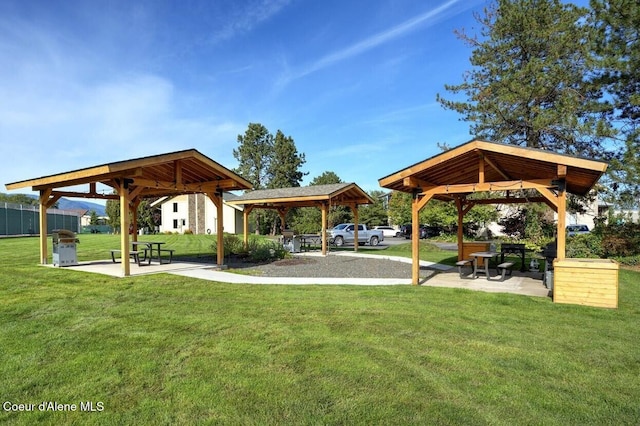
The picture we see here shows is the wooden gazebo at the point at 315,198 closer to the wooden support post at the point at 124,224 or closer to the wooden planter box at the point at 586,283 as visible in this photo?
the wooden support post at the point at 124,224

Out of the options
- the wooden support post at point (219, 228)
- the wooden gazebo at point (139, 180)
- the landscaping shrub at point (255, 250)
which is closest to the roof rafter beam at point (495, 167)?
the wooden gazebo at point (139, 180)

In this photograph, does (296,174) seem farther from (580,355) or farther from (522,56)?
(580,355)

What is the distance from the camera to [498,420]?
2.96 m

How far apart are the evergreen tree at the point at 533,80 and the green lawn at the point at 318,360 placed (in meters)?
11.6

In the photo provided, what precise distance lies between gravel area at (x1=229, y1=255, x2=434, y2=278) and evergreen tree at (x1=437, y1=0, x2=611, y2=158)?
9.14m

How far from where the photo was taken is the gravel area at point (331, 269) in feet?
35.3

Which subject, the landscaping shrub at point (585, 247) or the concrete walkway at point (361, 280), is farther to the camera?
the landscaping shrub at point (585, 247)

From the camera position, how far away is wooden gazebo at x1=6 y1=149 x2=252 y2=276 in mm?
9633

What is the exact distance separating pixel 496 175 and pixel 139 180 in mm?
9974

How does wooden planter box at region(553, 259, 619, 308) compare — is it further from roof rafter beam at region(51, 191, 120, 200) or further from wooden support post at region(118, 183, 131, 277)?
roof rafter beam at region(51, 191, 120, 200)

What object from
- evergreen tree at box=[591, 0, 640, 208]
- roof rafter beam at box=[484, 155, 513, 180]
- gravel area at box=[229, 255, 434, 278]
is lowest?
gravel area at box=[229, 255, 434, 278]

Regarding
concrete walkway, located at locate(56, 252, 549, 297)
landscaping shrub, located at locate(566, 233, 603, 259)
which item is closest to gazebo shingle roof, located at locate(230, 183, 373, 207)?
concrete walkway, located at locate(56, 252, 549, 297)

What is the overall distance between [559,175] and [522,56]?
47.4 feet

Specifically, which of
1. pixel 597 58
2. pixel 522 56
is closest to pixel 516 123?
pixel 522 56
